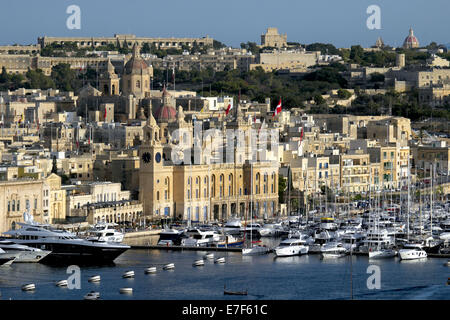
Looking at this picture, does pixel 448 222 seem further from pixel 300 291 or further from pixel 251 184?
pixel 300 291

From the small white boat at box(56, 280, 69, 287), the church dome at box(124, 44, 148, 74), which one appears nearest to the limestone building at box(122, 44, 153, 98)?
the church dome at box(124, 44, 148, 74)

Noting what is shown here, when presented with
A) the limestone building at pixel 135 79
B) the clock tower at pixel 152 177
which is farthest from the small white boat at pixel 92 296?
the limestone building at pixel 135 79

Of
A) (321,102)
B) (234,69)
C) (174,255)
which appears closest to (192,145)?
(174,255)

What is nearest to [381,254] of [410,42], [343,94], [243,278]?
[243,278]

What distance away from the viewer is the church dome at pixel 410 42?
144 meters

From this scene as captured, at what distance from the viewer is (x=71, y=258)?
43.7 m

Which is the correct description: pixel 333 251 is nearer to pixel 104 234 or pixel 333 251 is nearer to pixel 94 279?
pixel 104 234

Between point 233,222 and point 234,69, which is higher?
point 234,69

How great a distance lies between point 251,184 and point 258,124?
40.5 feet

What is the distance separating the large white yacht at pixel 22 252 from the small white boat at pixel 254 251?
6212 millimetres

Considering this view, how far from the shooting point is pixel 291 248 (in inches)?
1823

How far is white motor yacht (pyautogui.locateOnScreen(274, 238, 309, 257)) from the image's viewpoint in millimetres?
46062

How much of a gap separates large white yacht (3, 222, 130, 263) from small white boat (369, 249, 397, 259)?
716 cm

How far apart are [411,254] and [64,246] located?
998 centimetres
